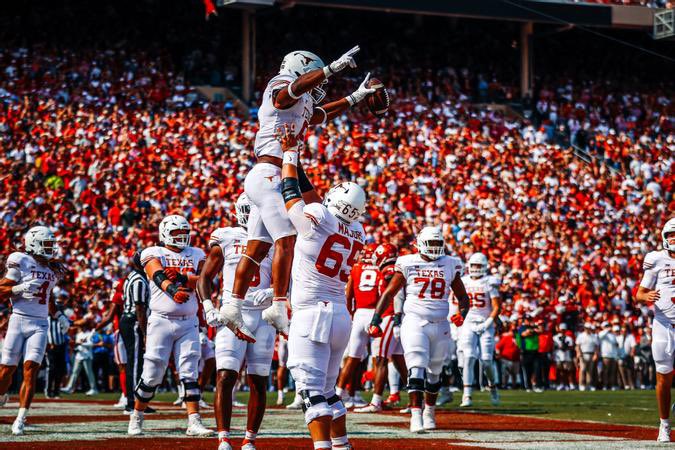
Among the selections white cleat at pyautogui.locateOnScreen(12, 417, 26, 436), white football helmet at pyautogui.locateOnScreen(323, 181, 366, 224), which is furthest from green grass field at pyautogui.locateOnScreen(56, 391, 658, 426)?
white cleat at pyautogui.locateOnScreen(12, 417, 26, 436)

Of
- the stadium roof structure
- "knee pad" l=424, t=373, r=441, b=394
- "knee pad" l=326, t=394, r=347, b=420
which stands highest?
the stadium roof structure

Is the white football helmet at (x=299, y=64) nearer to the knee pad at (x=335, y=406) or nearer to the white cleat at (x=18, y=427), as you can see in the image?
the knee pad at (x=335, y=406)

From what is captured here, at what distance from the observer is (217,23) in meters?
35.8

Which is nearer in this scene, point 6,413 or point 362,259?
point 6,413

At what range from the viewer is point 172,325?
11.7 metres

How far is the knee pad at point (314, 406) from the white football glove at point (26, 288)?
211 inches

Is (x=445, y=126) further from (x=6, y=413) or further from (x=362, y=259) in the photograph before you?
(x=6, y=413)

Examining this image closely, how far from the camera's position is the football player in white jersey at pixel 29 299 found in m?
12.3

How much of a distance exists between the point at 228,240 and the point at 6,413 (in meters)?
5.82

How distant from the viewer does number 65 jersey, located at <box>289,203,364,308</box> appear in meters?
8.12

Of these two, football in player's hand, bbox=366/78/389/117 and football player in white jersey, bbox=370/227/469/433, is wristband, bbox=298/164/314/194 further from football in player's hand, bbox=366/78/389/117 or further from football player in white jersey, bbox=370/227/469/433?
football player in white jersey, bbox=370/227/469/433

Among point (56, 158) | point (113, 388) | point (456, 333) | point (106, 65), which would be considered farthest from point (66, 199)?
point (456, 333)

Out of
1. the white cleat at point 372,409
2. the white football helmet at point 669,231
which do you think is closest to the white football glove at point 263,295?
the white football helmet at point 669,231

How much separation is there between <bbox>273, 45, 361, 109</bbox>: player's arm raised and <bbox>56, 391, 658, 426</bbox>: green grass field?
6.55 m
